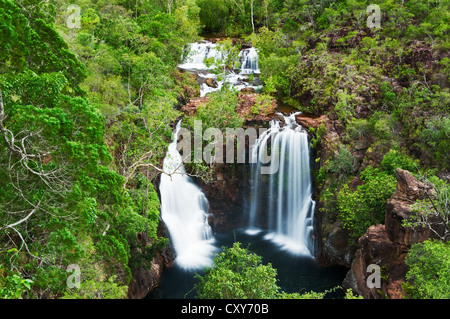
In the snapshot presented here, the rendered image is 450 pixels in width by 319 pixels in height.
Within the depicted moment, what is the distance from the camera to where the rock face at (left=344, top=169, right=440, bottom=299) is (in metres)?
15.4

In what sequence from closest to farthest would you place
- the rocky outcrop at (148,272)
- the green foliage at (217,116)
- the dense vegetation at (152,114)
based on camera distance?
the dense vegetation at (152,114) < the rocky outcrop at (148,272) < the green foliage at (217,116)

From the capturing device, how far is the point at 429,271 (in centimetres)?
1316

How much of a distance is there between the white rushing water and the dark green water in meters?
15.3

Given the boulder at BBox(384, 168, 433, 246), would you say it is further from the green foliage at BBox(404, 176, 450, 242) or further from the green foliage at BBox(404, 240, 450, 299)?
the green foliage at BBox(404, 240, 450, 299)

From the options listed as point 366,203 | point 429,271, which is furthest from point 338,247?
point 429,271

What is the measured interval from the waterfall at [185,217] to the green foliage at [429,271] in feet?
34.4

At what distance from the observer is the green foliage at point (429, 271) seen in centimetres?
1214

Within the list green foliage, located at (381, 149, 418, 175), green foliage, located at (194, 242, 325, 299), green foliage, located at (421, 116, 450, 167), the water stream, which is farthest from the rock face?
green foliage, located at (194, 242, 325, 299)

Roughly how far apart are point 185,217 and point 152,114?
7.08 m

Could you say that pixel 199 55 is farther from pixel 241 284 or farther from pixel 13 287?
pixel 13 287

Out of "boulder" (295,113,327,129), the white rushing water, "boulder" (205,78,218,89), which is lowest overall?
"boulder" (295,113,327,129)

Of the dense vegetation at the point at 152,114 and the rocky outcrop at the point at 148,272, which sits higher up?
the dense vegetation at the point at 152,114

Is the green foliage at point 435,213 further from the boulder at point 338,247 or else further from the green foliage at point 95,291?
the green foliage at point 95,291

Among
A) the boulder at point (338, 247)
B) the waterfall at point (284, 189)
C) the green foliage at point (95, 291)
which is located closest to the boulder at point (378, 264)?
the boulder at point (338, 247)
